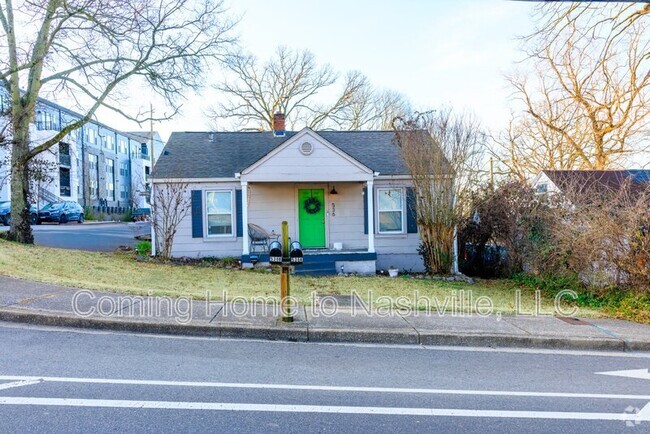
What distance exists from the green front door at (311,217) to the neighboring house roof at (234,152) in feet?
6.09

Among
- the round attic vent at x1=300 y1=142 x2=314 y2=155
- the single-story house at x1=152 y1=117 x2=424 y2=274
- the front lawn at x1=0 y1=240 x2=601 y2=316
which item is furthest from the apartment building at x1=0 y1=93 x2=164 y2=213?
the round attic vent at x1=300 y1=142 x2=314 y2=155

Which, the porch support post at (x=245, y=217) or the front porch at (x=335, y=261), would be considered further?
the porch support post at (x=245, y=217)

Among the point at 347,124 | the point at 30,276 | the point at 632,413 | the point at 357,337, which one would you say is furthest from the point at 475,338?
the point at 347,124

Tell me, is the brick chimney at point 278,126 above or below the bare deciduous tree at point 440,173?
above

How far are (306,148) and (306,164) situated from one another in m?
0.50

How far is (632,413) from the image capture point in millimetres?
3674

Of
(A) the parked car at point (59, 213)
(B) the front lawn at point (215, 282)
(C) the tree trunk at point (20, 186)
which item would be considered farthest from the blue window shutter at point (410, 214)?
(A) the parked car at point (59, 213)

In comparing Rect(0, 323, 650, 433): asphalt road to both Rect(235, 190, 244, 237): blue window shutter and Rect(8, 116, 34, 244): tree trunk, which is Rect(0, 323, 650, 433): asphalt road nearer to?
Rect(235, 190, 244, 237): blue window shutter

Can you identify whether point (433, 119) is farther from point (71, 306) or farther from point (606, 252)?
point (71, 306)

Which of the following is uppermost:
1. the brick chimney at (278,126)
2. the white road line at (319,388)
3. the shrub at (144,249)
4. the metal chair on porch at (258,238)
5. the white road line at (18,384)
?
the brick chimney at (278,126)

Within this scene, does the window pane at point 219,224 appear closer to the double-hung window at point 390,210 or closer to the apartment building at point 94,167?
the double-hung window at point 390,210

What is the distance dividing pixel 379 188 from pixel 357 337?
9028mm

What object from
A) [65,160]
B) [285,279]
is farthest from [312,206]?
[65,160]

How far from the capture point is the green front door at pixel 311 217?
1440cm
